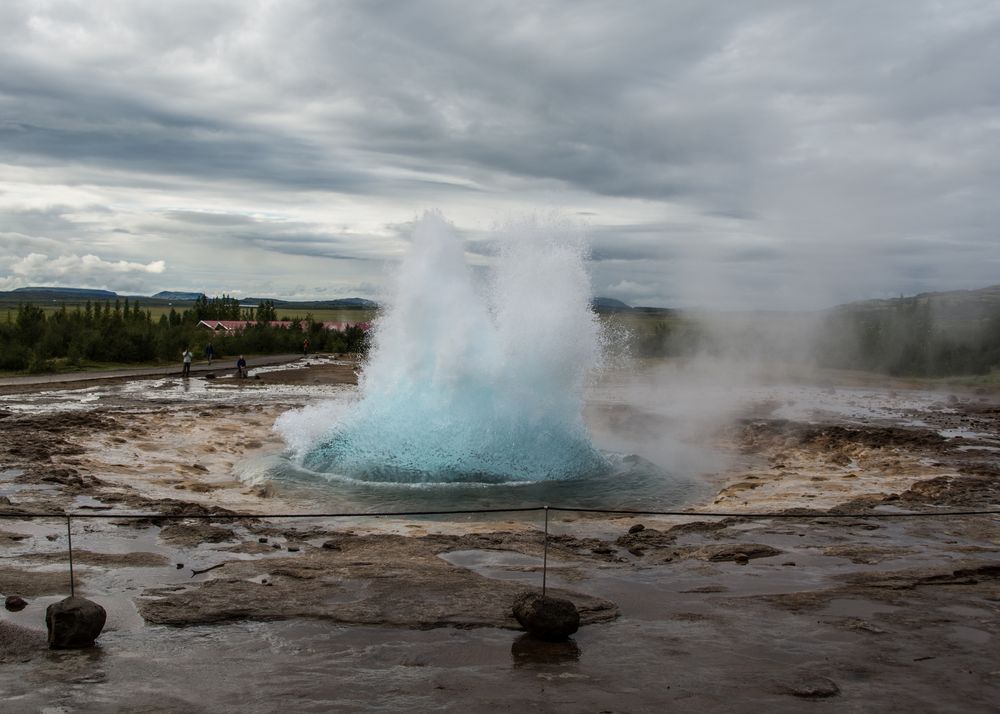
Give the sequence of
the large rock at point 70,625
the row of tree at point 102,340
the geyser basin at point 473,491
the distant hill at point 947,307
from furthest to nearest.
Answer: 1. the distant hill at point 947,307
2. the row of tree at point 102,340
3. the geyser basin at point 473,491
4. the large rock at point 70,625

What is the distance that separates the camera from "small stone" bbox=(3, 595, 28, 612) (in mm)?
6391

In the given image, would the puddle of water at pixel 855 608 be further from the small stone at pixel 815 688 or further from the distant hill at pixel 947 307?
the distant hill at pixel 947 307

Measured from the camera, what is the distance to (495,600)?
707 cm

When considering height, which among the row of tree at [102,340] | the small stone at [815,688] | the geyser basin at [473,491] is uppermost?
the row of tree at [102,340]

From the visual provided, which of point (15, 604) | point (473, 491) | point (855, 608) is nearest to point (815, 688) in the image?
point (855, 608)

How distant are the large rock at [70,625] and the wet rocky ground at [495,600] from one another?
4.9 inches

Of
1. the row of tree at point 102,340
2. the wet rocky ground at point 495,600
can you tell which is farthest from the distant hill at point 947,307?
the wet rocky ground at point 495,600

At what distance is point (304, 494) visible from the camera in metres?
12.4

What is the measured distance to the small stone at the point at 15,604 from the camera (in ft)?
21.0

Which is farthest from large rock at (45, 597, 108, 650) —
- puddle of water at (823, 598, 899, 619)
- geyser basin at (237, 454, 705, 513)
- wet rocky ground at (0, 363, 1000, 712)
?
puddle of water at (823, 598, 899, 619)

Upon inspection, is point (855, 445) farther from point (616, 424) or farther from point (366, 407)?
point (366, 407)

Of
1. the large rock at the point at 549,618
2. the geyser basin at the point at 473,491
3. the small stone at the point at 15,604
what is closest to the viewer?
the large rock at the point at 549,618

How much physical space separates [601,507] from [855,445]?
859 centimetres

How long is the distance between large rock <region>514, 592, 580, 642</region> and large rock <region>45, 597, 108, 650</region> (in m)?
3.15
